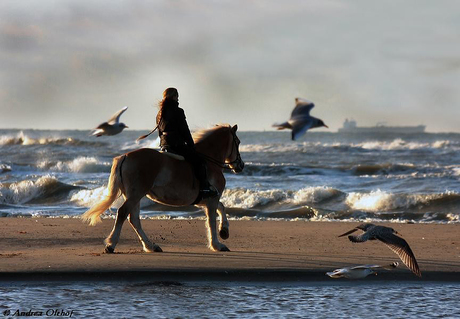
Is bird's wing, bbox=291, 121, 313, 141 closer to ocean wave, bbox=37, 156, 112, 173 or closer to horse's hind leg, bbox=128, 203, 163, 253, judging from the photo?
horse's hind leg, bbox=128, 203, 163, 253

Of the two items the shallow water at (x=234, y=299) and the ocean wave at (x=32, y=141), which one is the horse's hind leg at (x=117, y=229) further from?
the ocean wave at (x=32, y=141)

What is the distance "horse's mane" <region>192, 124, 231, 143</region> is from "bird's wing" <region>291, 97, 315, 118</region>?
1010 millimetres

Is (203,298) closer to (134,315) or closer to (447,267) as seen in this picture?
(134,315)

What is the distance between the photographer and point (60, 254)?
9.55 meters

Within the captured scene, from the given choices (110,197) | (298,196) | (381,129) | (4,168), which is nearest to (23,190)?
(298,196)

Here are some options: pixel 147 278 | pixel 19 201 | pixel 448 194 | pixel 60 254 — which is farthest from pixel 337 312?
pixel 19 201

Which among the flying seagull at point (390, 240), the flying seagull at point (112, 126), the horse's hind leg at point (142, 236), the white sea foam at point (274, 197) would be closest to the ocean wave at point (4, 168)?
the white sea foam at point (274, 197)

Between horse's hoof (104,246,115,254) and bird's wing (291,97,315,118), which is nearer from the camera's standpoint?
horse's hoof (104,246,115,254)

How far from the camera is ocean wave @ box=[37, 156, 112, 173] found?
3172 cm

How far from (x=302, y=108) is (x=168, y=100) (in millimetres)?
1802

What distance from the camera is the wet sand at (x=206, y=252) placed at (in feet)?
27.2

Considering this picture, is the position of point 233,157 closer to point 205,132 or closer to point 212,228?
point 205,132

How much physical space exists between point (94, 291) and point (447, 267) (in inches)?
158

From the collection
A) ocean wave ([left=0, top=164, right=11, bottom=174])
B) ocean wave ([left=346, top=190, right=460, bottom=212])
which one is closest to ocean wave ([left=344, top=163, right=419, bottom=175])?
ocean wave ([left=346, top=190, right=460, bottom=212])
